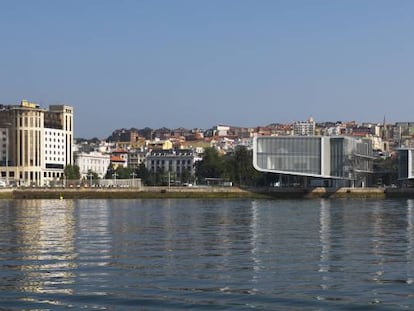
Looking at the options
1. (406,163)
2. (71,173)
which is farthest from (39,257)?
(71,173)

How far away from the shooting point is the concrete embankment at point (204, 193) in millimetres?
108938

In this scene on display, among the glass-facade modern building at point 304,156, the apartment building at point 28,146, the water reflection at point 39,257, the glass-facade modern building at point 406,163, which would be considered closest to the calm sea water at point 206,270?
the water reflection at point 39,257

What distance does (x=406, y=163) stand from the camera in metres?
116

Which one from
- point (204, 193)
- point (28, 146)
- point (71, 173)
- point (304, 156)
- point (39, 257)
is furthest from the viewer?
point (28, 146)

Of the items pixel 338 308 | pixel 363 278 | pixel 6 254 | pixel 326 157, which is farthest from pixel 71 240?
pixel 326 157

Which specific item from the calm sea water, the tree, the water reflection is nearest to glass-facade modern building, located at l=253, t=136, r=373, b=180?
the tree

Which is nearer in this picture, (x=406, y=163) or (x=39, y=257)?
(x=39, y=257)

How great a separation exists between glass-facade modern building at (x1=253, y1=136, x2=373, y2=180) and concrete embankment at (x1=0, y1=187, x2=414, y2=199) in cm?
246

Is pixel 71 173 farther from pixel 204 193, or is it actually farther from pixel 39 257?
pixel 39 257

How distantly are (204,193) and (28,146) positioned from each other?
56762mm

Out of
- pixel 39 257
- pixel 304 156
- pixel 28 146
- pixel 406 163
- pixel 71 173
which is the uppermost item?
pixel 28 146

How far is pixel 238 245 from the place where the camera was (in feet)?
99.2

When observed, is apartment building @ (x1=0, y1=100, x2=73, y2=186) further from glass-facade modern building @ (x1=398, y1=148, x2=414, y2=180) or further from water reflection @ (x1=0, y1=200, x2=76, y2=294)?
water reflection @ (x1=0, y1=200, x2=76, y2=294)

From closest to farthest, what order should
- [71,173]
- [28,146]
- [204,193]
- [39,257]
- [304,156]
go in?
[39,257] < [304,156] < [204,193] < [71,173] < [28,146]
